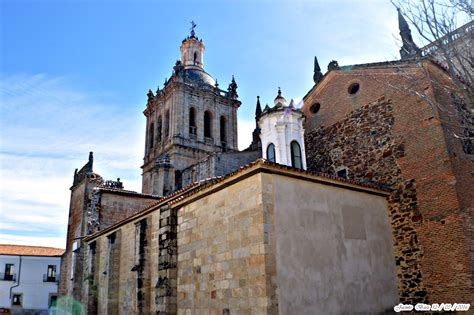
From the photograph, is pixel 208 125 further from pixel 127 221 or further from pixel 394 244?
pixel 394 244

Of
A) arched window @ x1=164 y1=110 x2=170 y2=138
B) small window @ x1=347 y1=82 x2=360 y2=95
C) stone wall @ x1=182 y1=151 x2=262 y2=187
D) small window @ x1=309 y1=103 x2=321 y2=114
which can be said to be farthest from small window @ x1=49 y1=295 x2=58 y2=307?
small window @ x1=347 y1=82 x2=360 y2=95

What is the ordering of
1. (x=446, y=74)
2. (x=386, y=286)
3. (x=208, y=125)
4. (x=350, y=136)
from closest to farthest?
(x=386, y=286) < (x=446, y=74) < (x=350, y=136) < (x=208, y=125)

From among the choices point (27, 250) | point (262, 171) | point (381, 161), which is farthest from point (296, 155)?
point (27, 250)

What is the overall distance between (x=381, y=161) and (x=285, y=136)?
4072 millimetres

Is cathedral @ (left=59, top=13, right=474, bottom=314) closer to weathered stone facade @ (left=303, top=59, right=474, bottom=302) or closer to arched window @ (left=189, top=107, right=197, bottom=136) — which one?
weathered stone facade @ (left=303, top=59, right=474, bottom=302)

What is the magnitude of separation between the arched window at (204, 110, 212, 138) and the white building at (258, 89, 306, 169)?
902 inches

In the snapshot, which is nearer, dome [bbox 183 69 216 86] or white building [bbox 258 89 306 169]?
white building [bbox 258 89 306 169]

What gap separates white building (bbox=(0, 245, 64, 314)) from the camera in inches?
1517

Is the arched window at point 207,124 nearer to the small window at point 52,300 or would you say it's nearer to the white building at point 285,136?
the small window at point 52,300

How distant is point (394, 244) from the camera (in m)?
11.8

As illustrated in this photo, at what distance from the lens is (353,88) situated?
48.9ft

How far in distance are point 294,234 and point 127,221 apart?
818 centimetres

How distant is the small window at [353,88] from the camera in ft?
48.4

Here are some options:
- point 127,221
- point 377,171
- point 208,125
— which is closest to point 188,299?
point 127,221
